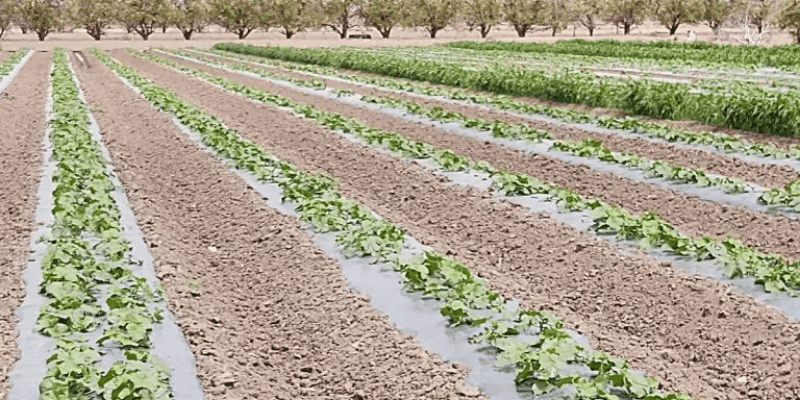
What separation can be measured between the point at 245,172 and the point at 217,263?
3.95 metres

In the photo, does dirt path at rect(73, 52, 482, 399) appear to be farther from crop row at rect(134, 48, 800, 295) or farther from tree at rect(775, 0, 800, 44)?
tree at rect(775, 0, 800, 44)

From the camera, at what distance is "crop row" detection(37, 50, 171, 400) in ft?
17.5

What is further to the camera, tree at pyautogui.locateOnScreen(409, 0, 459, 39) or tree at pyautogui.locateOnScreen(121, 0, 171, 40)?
tree at pyautogui.locateOnScreen(121, 0, 171, 40)

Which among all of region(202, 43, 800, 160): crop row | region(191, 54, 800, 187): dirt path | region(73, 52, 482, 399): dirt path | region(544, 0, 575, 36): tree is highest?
region(544, 0, 575, 36): tree

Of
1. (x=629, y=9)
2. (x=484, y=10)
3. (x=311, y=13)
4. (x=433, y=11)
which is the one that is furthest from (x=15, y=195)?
(x=629, y=9)

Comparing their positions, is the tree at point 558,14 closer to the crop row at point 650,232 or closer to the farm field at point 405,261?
the farm field at point 405,261

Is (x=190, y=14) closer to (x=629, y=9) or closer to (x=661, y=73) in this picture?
(x=629, y=9)

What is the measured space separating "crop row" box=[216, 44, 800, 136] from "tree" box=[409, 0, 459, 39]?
6553cm

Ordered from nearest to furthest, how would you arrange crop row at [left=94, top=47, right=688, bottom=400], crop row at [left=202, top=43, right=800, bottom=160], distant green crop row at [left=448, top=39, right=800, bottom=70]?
crop row at [left=94, top=47, right=688, bottom=400]
crop row at [left=202, top=43, right=800, bottom=160]
distant green crop row at [left=448, top=39, right=800, bottom=70]

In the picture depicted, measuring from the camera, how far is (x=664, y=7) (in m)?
87.4

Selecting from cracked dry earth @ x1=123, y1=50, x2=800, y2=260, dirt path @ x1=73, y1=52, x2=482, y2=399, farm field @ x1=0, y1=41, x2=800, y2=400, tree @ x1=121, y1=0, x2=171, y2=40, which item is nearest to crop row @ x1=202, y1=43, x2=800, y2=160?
farm field @ x1=0, y1=41, x2=800, y2=400

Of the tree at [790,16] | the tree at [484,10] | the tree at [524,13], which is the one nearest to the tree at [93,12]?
the tree at [484,10]

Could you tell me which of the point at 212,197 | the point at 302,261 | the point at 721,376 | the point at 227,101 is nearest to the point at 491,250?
the point at 302,261

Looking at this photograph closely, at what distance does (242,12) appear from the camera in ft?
323
